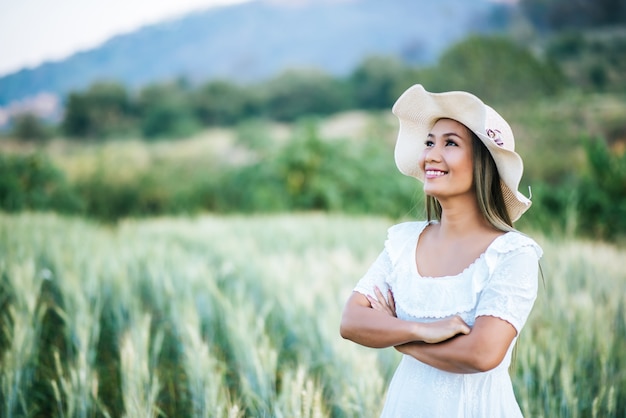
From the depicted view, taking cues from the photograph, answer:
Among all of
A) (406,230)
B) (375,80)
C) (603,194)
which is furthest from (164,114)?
(406,230)

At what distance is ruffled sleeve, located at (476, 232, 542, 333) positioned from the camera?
1.28 m

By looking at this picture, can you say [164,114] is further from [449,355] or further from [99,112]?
[449,355]

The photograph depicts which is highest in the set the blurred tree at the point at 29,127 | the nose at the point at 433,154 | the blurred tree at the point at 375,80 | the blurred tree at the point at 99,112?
the blurred tree at the point at 375,80

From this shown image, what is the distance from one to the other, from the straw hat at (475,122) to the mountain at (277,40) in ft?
70.1

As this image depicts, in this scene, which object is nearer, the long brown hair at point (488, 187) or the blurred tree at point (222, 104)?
the long brown hair at point (488, 187)

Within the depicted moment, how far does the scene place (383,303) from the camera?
60.1 inches

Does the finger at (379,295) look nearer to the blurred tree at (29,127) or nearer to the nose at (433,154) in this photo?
the nose at (433,154)

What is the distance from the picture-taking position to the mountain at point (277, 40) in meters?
25.4

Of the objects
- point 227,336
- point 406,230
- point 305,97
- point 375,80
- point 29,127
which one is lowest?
point 227,336

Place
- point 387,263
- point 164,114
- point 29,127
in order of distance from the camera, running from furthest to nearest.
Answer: point 164,114, point 29,127, point 387,263

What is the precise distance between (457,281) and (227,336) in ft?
5.72

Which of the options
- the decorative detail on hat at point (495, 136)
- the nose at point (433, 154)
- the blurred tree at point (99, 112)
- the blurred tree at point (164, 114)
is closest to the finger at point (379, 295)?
the nose at point (433, 154)

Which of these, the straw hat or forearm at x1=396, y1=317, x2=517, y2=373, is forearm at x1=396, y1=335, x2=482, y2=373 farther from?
the straw hat

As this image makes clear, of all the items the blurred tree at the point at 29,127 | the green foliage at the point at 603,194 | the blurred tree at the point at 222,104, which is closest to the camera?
the green foliage at the point at 603,194
